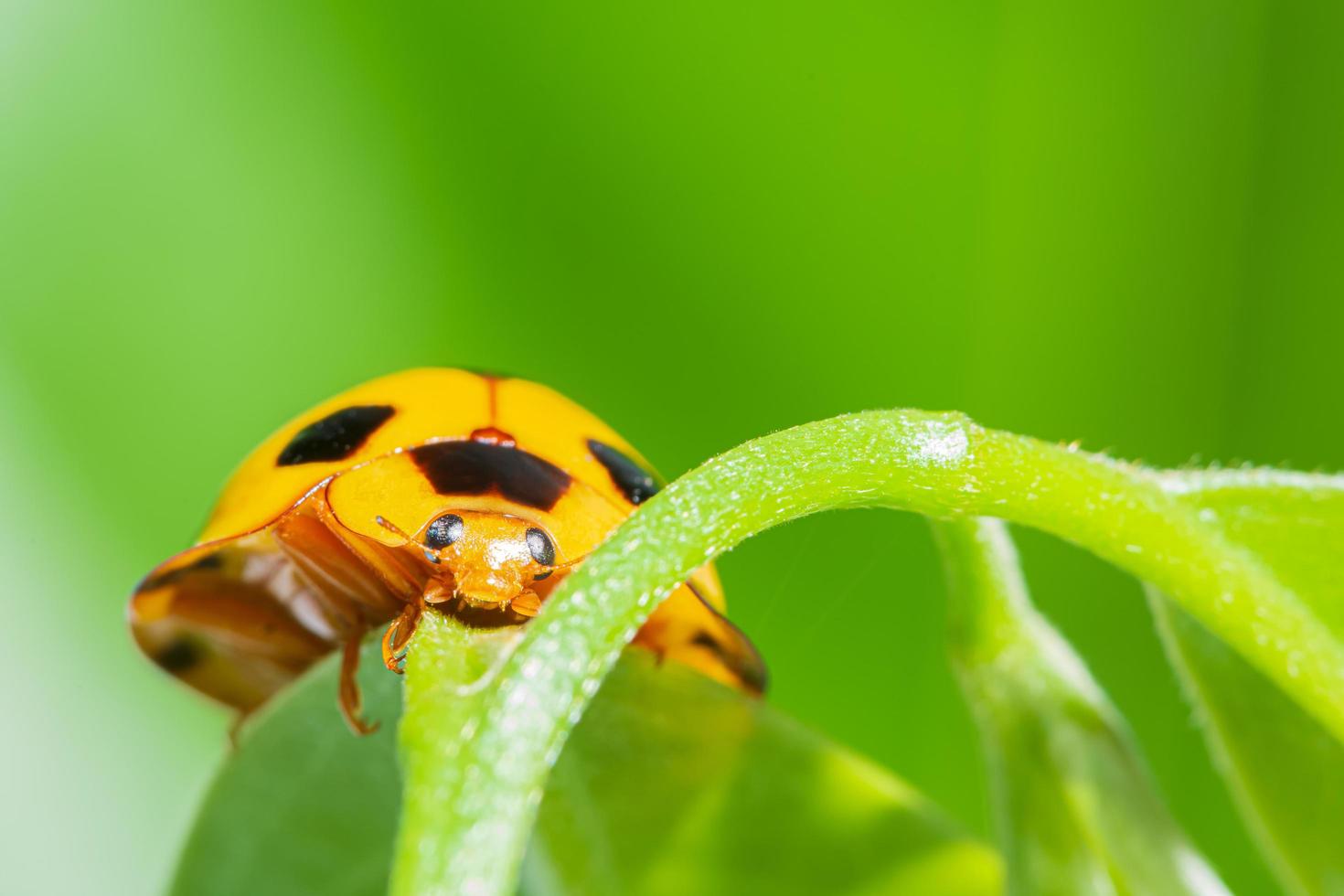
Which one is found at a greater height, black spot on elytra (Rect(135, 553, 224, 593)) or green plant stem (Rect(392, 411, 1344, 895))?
green plant stem (Rect(392, 411, 1344, 895))

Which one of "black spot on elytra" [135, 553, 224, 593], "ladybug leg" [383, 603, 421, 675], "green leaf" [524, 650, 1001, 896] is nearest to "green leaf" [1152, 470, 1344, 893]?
"green leaf" [524, 650, 1001, 896]

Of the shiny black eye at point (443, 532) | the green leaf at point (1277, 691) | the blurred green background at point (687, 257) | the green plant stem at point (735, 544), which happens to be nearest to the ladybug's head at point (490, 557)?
the shiny black eye at point (443, 532)

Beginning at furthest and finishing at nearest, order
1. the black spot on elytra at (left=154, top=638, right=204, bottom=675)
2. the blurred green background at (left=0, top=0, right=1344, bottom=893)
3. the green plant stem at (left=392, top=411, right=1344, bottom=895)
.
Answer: the blurred green background at (left=0, top=0, right=1344, bottom=893) < the black spot on elytra at (left=154, top=638, right=204, bottom=675) < the green plant stem at (left=392, top=411, right=1344, bottom=895)

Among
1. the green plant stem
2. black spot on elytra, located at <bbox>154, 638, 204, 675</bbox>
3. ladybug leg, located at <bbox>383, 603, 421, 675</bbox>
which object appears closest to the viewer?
the green plant stem

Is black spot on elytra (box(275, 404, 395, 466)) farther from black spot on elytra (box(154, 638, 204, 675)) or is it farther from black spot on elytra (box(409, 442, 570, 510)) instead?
black spot on elytra (box(154, 638, 204, 675))

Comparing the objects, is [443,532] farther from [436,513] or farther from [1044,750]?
[1044,750]

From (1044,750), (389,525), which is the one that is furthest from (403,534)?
(1044,750)
